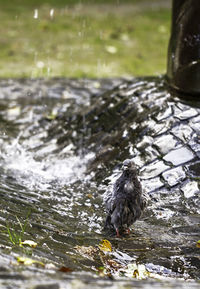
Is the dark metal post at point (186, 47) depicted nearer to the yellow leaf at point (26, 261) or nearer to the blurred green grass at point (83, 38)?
the yellow leaf at point (26, 261)

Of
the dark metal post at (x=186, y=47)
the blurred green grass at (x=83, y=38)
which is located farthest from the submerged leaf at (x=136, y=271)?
the blurred green grass at (x=83, y=38)

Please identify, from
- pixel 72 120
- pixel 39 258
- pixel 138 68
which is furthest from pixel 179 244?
pixel 138 68

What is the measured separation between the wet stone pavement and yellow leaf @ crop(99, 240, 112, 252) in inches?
2.8

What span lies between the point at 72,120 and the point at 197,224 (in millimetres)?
3080

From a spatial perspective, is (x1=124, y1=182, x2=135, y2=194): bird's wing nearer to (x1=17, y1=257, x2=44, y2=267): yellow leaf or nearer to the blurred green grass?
(x1=17, y1=257, x2=44, y2=267): yellow leaf

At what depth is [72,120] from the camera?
7.04 meters

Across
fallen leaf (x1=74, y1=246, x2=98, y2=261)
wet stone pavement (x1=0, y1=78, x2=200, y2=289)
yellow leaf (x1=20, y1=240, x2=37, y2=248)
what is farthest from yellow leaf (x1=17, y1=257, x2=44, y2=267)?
fallen leaf (x1=74, y1=246, x2=98, y2=261)

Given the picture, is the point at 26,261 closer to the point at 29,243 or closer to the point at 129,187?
the point at 29,243

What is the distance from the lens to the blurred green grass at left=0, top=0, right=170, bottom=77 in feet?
31.8

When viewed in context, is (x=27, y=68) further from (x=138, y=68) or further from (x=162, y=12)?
(x=162, y=12)

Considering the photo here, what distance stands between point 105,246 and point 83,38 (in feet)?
26.4

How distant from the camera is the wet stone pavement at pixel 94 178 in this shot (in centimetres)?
356

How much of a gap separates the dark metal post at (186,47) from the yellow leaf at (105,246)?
233 centimetres

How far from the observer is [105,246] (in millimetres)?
4012
